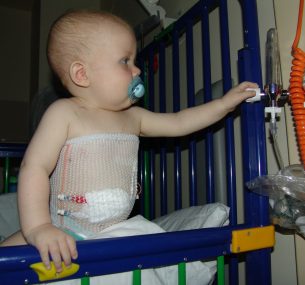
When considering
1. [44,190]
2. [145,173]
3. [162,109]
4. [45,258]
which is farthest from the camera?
[145,173]

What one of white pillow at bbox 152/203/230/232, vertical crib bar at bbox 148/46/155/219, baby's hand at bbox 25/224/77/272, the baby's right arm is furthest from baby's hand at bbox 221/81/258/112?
vertical crib bar at bbox 148/46/155/219

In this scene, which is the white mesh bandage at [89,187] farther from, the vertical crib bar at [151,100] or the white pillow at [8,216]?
the vertical crib bar at [151,100]

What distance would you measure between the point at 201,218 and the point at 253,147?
21 cm

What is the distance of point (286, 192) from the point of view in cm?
68

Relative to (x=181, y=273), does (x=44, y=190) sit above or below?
above

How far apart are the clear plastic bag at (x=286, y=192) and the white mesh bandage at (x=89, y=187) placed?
0.30 metres

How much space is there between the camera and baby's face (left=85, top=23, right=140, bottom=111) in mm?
729

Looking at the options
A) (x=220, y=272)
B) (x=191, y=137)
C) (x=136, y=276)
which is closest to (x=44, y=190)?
(x=136, y=276)

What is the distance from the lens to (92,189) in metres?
0.68

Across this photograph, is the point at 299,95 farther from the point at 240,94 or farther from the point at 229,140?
the point at 229,140

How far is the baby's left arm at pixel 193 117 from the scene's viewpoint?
763 mm

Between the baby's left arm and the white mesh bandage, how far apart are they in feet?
0.66

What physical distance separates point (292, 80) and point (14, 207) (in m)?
1.05

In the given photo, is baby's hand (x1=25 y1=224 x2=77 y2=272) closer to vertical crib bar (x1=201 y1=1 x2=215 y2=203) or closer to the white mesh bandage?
the white mesh bandage
